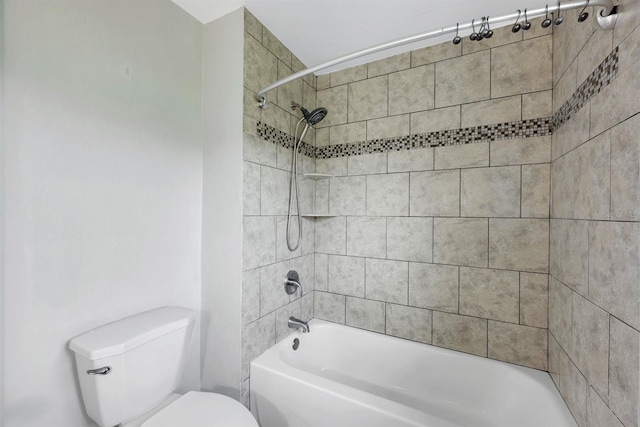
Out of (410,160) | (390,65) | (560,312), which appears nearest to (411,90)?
(390,65)

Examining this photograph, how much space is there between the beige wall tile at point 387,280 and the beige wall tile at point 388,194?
0.36 metres

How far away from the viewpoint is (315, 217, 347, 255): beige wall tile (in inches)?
81.7

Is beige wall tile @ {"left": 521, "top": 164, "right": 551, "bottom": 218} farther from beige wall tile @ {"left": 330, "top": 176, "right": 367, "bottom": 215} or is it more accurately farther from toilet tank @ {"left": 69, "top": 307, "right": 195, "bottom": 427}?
toilet tank @ {"left": 69, "top": 307, "right": 195, "bottom": 427}

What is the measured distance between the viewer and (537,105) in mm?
1509

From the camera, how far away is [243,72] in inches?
59.2

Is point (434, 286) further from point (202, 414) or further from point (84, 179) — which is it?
point (84, 179)

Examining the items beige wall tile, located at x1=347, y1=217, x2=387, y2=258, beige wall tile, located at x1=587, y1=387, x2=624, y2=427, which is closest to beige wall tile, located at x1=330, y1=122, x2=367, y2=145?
beige wall tile, located at x1=347, y1=217, x2=387, y2=258

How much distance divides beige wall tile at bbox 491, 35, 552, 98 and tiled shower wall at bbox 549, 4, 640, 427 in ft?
0.38

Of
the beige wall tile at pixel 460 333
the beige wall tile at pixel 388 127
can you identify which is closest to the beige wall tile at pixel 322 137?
the beige wall tile at pixel 388 127

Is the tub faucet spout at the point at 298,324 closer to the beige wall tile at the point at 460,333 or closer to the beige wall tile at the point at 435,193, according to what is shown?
the beige wall tile at the point at 460,333

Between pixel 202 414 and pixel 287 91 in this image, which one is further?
pixel 287 91

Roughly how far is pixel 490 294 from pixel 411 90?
141 cm

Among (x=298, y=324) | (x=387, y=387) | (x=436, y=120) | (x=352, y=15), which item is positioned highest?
(x=352, y=15)

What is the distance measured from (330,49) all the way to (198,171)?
1243 mm
